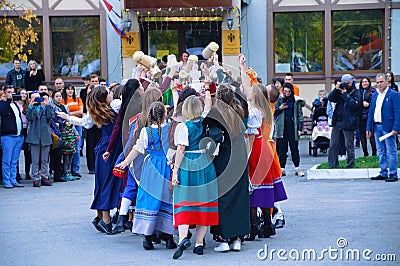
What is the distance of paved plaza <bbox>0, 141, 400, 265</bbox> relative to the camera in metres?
8.73

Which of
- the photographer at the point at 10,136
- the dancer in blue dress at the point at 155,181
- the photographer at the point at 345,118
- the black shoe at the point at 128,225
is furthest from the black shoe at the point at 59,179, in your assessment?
the dancer in blue dress at the point at 155,181

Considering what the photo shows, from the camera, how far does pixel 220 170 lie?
29.8ft

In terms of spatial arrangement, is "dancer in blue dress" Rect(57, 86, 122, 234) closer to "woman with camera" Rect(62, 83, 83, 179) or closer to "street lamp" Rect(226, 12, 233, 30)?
"woman with camera" Rect(62, 83, 83, 179)

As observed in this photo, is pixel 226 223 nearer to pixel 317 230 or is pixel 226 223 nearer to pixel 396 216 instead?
pixel 317 230

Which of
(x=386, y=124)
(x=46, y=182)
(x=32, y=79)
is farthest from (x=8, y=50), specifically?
(x=386, y=124)

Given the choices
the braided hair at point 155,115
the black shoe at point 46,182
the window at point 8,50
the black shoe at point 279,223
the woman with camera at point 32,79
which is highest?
the window at point 8,50

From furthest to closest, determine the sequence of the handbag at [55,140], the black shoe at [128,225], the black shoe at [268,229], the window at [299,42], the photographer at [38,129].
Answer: the window at [299,42]
the handbag at [55,140]
the photographer at [38,129]
the black shoe at [128,225]
the black shoe at [268,229]

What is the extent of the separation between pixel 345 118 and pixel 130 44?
331 inches

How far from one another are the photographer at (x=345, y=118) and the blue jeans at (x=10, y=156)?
5.97 metres

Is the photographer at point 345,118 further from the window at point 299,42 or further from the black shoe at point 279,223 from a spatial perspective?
the window at point 299,42

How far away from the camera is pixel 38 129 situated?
15.3 meters

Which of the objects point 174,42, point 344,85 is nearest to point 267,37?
point 174,42

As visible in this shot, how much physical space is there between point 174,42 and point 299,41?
360cm

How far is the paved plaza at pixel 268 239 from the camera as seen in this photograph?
28.7 feet
